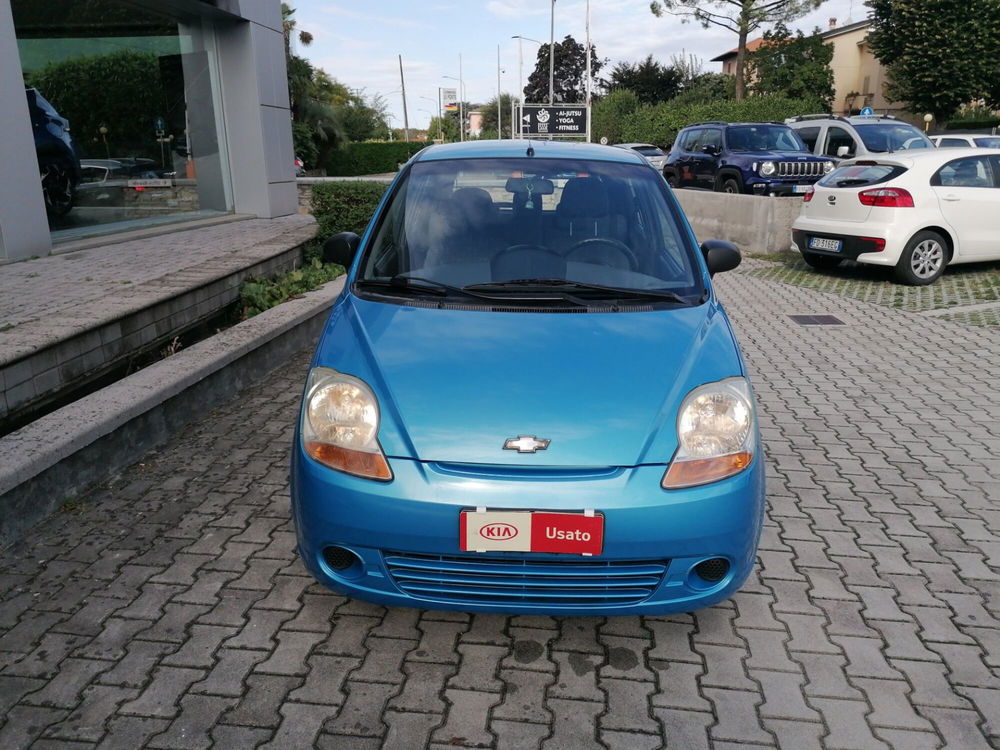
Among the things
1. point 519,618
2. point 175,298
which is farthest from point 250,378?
point 519,618

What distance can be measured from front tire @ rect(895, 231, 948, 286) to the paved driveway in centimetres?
603

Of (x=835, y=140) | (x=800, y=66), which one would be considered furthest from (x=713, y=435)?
(x=800, y=66)

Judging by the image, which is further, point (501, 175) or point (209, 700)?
point (501, 175)

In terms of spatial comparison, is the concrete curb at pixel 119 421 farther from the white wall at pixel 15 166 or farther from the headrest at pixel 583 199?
the white wall at pixel 15 166

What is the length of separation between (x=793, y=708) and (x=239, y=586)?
2.10 metres

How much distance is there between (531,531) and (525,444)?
277 mm

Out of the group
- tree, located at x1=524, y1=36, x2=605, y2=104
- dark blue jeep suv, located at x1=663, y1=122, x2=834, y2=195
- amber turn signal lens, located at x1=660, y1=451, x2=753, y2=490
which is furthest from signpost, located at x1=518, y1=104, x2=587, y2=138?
tree, located at x1=524, y1=36, x2=605, y2=104

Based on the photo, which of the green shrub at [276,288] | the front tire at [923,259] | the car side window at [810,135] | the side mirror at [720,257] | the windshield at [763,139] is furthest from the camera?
the car side window at [810,135]

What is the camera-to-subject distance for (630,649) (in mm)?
2852

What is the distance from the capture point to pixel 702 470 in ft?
8.50

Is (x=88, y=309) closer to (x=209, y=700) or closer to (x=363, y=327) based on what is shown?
(x=363, y=327)

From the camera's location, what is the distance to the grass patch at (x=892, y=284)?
9.12 m

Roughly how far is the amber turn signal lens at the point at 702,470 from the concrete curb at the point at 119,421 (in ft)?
9.06

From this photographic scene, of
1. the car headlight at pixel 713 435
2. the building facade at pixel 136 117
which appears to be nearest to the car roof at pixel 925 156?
the car headlight at pixel 713 435
